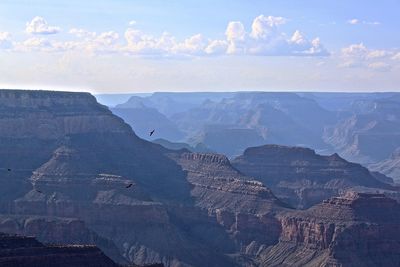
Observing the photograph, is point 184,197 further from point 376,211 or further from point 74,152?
point 376,211

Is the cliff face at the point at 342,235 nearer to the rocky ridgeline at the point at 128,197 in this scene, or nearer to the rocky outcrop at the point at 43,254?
the rocky ridgeline at the point at 128,197

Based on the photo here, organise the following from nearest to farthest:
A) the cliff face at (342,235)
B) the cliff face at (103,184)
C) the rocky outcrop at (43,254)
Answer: the rocky outcrop at (43,254) → the cliff face at (342,235) → the cliff face at (103,184)

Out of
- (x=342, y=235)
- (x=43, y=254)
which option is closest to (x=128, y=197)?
(x=342, y=235)

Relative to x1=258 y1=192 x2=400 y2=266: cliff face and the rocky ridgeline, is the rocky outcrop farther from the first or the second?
x1=258 y1=192 x2=400 y2=266: cliff face

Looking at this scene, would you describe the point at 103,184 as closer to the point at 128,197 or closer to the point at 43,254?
the point at 128,197

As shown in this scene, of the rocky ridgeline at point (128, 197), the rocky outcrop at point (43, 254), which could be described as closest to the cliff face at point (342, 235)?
the rocky ridgeline at point (128, 197)

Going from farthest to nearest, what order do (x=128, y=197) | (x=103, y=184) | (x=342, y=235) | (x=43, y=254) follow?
(x=103, y=184) → (x=128, y=197) → (x=342, y=235) → (x=43, y=254)
